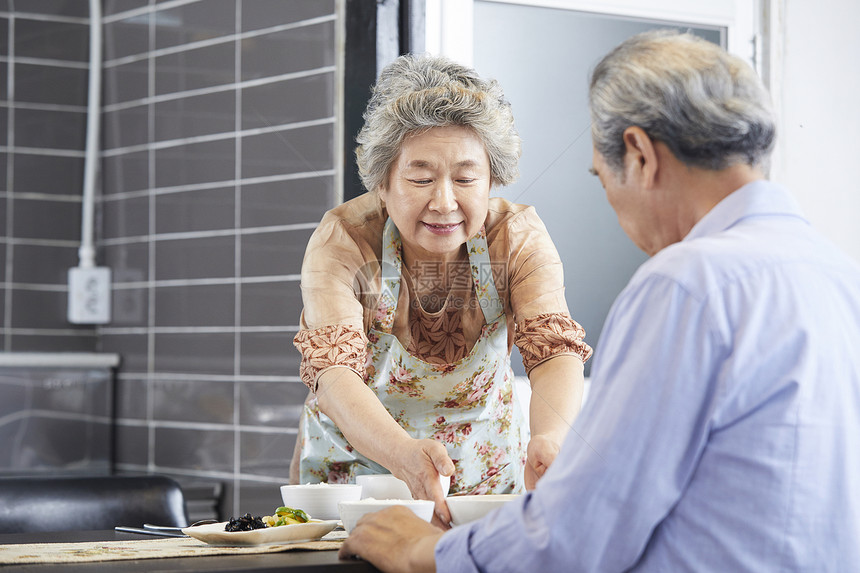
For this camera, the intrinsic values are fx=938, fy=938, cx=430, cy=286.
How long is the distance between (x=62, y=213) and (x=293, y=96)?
30.6 inches

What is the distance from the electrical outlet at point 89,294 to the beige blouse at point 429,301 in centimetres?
111

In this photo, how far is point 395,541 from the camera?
2.76ft

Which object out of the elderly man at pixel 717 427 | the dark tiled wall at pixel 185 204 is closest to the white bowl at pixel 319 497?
the elderly man at pixel 717 427

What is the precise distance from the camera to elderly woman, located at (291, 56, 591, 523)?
1329mm

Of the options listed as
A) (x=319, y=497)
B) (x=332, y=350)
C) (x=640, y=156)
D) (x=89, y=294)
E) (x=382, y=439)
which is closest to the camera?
(x=640, y=156)

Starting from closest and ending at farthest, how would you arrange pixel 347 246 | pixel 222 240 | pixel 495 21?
pixel 347 246 → pixel 495 21 → pixel 222 240

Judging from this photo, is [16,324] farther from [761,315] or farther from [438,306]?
[761,315]

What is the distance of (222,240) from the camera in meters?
2.19

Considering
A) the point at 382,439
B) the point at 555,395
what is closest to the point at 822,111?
the point at 555,395

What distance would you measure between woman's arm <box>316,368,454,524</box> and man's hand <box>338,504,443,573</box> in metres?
0.12

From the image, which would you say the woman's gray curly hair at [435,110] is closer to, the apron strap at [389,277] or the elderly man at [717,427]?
the apron strap at [389,277]

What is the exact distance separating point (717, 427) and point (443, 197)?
74cm

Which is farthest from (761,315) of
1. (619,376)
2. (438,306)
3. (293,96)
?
(293,96)

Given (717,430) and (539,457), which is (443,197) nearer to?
(539,457)
